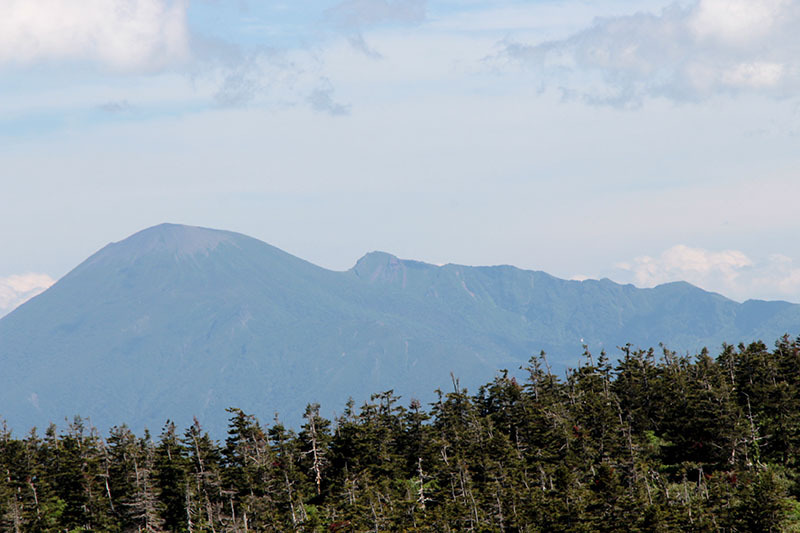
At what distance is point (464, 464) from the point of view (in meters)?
101

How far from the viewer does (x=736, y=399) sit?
11731cm

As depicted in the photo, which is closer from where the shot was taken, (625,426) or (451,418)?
(625,426)

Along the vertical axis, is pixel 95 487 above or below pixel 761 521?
above

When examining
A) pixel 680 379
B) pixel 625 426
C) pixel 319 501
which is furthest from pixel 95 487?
pixel 680 379

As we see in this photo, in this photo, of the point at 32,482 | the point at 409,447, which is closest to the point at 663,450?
the point at 409,447

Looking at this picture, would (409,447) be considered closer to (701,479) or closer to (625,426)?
(625,426)

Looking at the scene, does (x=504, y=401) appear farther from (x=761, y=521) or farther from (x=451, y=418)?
(x=761, y=521)

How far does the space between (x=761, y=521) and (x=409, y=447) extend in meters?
52.6

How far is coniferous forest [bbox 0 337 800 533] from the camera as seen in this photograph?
90.8m

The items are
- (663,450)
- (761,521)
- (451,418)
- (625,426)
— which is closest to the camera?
(761,521)

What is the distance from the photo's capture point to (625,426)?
107938mm

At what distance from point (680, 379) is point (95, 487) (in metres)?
76.1

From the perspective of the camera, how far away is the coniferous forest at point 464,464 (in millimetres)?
90812

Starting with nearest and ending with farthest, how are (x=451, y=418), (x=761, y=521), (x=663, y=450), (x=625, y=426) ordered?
(x=761, y=521) → (x=625, y=426) → (x=663, y=450) → (x=451, y=418)
